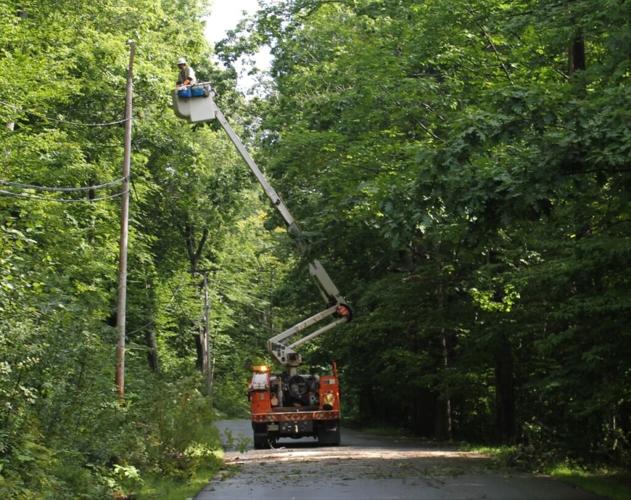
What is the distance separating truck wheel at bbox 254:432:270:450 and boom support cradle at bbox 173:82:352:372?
2101 millimetres

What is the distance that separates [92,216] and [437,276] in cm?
1176

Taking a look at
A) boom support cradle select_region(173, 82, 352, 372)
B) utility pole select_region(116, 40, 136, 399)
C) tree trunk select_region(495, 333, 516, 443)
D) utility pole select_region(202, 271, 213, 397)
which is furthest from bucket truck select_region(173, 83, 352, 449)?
utility pole select_region(202, 271, 213, 397)

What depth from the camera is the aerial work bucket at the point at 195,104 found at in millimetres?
25188

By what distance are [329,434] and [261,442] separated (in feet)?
6.18

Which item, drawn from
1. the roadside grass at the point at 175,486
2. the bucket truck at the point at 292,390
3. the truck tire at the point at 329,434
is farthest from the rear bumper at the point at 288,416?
the roadside grass at the point at 175,486

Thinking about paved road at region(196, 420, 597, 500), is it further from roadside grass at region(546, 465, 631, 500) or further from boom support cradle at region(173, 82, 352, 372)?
boom support cradle at region(173, 82, 352, 372)

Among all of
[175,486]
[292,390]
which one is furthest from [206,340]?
[175,486]

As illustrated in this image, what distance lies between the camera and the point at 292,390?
2772 centimetres

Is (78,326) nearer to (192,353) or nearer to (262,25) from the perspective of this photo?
(262,25)

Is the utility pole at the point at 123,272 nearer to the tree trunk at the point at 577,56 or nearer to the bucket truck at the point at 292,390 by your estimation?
the bucket truck at the point at 292,390

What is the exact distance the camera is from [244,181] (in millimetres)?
44875

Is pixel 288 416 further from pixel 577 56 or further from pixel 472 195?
pixel 472 195

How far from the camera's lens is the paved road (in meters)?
14.3

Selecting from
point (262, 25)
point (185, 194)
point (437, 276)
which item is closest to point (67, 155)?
point (262, 25)
